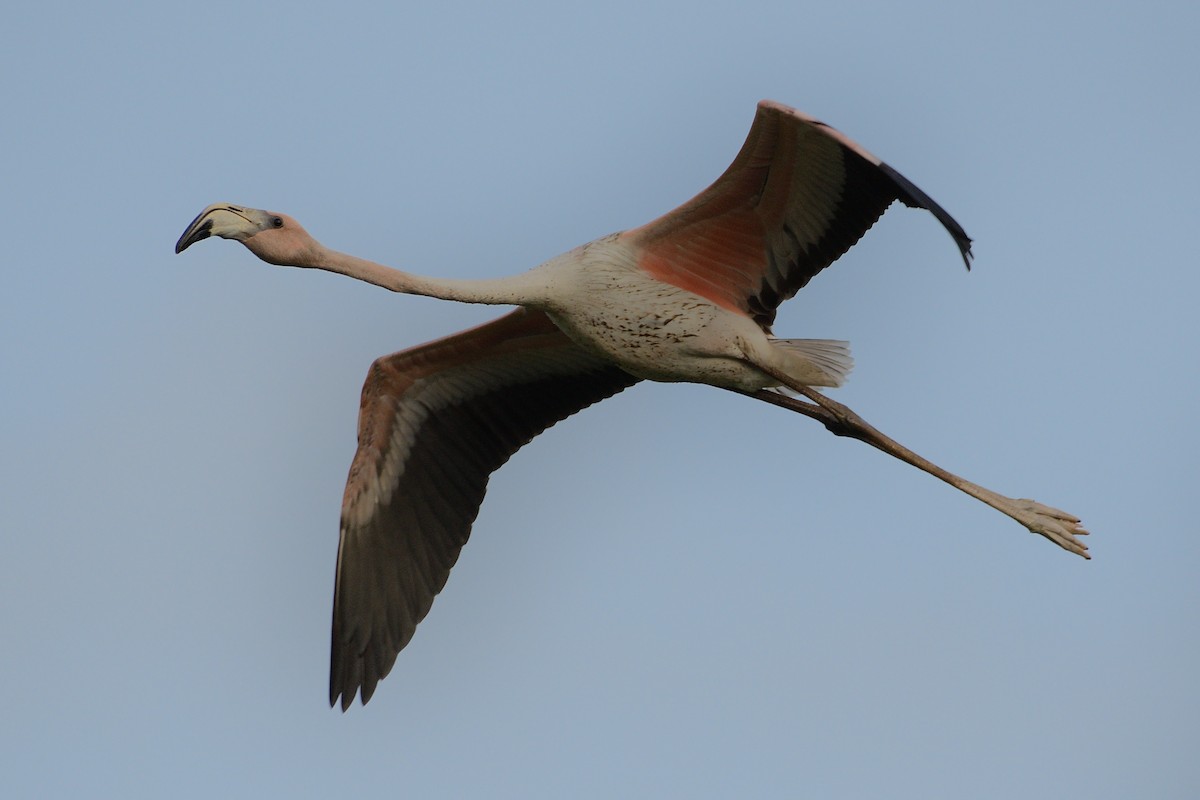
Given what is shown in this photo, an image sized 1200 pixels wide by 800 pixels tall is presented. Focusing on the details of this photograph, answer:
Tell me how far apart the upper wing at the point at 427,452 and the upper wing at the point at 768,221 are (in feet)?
4.41

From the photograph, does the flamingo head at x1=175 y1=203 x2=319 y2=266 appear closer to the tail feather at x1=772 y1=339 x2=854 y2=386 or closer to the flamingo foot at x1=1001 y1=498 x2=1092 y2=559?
the tail feather at x1=772 y1=339 x2=854 y2=386

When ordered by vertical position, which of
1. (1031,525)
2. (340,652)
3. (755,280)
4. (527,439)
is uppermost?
(755,280)

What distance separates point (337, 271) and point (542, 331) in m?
2.23

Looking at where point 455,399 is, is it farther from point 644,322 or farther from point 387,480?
point 644,322

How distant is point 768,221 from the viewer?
40.5ft

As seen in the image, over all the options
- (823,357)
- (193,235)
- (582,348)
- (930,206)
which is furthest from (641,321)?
(193,235)

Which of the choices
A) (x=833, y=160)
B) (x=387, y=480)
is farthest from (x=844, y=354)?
(x=387, y=480)

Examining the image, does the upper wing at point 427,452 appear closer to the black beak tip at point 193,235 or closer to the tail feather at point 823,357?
the tail feather at point 823,357

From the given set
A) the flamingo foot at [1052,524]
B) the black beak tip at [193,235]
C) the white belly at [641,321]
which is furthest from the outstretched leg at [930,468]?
the black beak tip at [193,235]

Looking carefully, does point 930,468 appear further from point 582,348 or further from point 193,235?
point 193,235

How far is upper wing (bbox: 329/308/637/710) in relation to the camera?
13.2 m

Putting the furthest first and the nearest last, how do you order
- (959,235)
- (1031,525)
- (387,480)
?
(387,480)
(1031,525)
(959,235)

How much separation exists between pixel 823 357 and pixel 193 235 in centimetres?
459

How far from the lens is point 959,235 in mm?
10016
